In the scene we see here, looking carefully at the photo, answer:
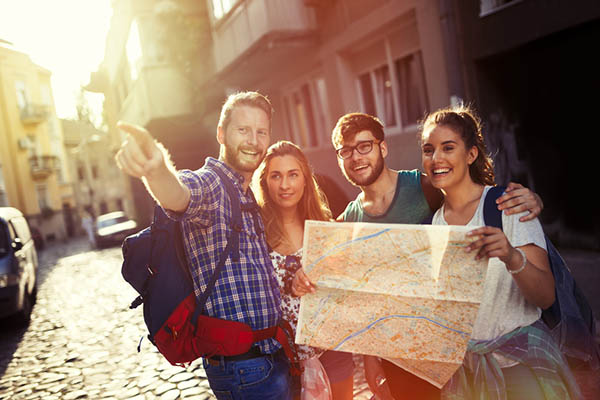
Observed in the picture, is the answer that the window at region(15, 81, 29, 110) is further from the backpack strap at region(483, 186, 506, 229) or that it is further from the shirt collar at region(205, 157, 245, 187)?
the backpack strap at region(483, 186, 506, 229)

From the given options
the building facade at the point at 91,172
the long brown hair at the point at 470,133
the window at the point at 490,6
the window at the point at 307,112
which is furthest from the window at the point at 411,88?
the building facade at the point at 91,172

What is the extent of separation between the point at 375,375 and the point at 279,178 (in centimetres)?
125

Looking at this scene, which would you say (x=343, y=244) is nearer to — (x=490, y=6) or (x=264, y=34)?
(x=490, y=6)

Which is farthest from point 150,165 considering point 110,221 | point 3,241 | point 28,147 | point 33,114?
point 28,147

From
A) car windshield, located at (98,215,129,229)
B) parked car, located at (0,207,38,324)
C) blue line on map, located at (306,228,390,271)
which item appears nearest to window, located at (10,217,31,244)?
parked car, located at (0,207,38,324)

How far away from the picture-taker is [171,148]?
19.2m

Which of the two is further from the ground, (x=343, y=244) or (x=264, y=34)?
(x=264, y=34)

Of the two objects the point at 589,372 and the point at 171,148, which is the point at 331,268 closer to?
the point at 589,372

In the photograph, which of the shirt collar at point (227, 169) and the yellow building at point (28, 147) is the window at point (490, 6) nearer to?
the shirt collar at point (227, 169)

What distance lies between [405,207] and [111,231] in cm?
2297

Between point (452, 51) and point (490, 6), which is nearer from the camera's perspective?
point (490, 6)

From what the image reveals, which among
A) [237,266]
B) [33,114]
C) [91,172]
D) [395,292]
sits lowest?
[395,292]

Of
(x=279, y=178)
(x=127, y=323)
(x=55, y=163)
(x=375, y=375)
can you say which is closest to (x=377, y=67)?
(x=127, y=323)

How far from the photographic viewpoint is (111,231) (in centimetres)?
2331
